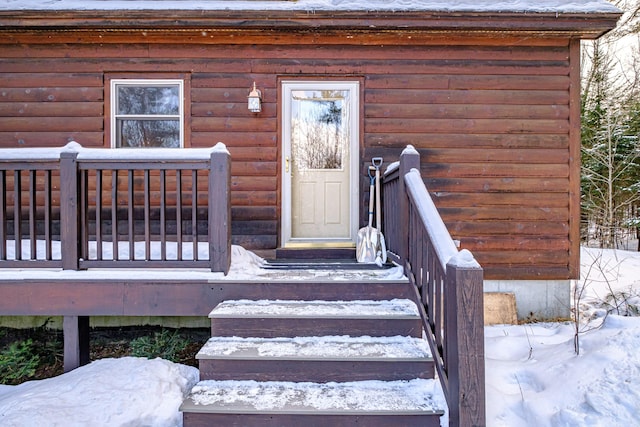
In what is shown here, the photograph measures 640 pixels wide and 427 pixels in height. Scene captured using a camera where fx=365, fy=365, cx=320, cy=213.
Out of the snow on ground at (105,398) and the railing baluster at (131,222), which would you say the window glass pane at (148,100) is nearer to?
the railing baluster at (131,222)

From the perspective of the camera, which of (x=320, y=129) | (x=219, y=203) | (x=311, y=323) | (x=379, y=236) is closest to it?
(x=311, y=323)

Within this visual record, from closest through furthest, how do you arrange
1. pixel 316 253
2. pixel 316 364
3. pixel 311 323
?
pixel 316 364
pixel 311 323
pixel 316 253

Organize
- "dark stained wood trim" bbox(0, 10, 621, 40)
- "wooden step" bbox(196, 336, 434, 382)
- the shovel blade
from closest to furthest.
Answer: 1. "wooden step" bbox(196, 336, 434, 382)
2. the shovel blade
3. "dark stained wood trim" bbox(0, 10, 621, 40)

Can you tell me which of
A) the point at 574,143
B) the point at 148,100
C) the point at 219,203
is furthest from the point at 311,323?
the point at 574,143

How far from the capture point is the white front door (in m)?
4.26

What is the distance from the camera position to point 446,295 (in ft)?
6.15

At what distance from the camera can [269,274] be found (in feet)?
9.78

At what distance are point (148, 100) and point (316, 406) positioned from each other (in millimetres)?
3824

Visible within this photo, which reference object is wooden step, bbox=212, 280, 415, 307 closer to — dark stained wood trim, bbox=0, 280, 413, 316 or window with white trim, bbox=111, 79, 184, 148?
dark stained wood trim, bbox=0, 280, 413, 316

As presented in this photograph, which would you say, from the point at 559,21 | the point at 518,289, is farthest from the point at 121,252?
the point at 559,21

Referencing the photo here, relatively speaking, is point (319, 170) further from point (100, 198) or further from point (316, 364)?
point (316, 364)

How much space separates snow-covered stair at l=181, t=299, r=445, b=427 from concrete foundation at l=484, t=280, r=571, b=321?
221 cm

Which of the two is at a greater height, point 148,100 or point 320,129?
point 148,100

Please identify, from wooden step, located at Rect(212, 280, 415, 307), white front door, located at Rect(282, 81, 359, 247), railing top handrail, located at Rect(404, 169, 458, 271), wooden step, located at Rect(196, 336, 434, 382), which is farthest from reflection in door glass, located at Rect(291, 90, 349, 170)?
wooden step, located at Rect(196, 336, 434, 382)
